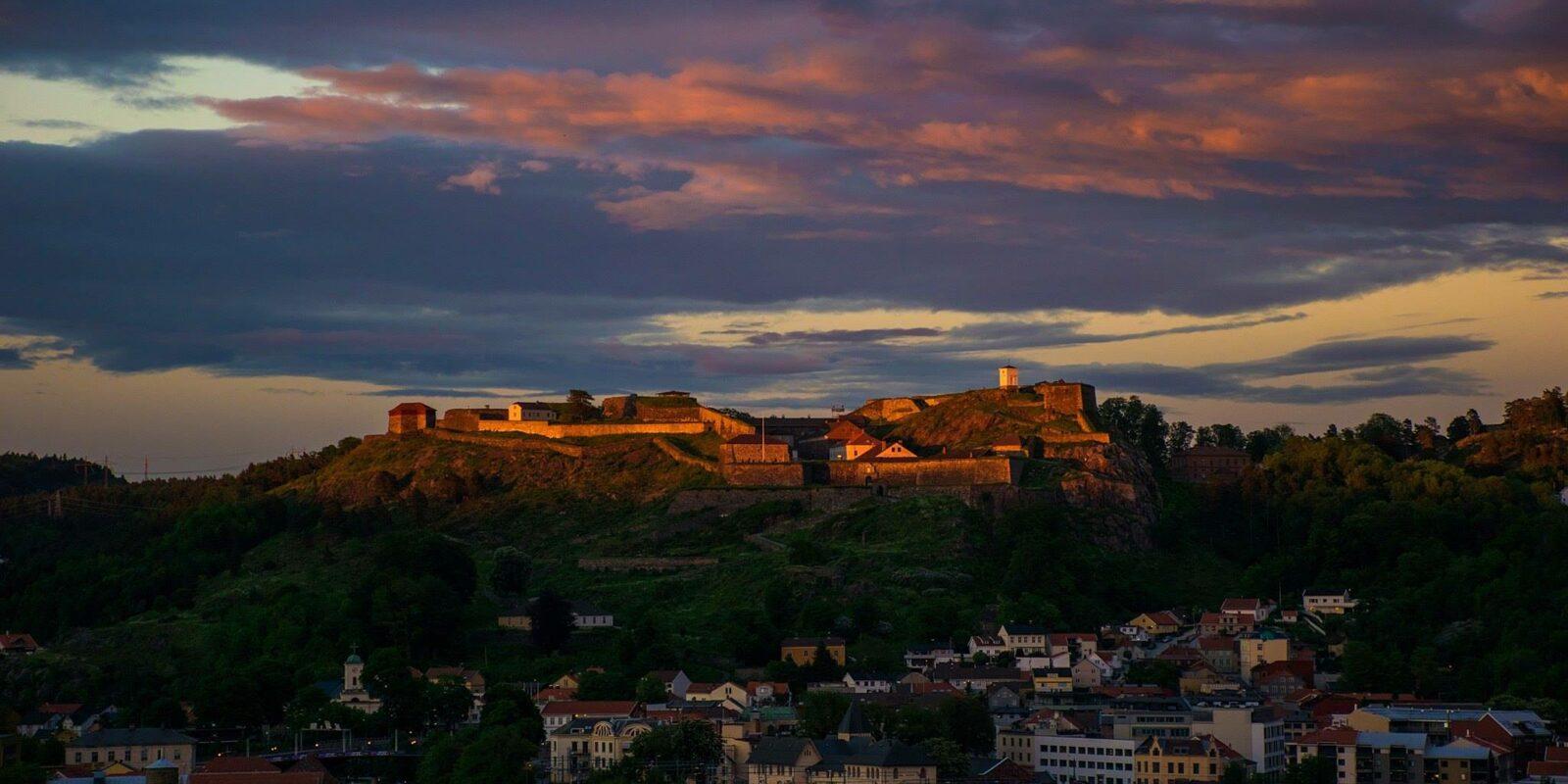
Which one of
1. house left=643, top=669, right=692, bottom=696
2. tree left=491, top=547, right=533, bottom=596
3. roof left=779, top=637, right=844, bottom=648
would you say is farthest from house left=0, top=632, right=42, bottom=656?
roof left=779, top=637, right=844, bottom=648

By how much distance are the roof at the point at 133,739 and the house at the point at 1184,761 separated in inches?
1290

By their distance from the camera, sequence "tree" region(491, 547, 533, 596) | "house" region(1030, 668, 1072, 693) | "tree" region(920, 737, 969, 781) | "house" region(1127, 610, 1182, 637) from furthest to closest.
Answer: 1. "tree" region(491, 547, 533, 596)
2. "house" region(1127, 610, 1182, 637)
3. "house" region(1030, 668, 1072, 693)
4. "tree" region(920, 737, 969, 781)

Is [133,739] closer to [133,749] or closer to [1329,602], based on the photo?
[133,749]

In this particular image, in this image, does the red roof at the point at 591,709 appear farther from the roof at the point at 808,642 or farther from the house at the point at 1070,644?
the house at the point at 1070,644

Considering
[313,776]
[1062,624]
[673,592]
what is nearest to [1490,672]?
[1062,624]

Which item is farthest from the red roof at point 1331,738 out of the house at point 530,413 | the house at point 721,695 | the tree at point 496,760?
the house at point 530,413

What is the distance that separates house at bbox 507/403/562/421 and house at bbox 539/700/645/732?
5906 cm

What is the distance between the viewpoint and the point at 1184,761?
74125 mm

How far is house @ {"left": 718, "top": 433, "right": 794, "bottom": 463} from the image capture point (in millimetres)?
122375

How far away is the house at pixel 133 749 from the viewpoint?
79250mm

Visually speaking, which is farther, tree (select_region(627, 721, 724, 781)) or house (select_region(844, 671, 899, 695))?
house (select_region(844, 671, 899, 695))

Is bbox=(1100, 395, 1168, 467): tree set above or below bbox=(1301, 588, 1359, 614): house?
above

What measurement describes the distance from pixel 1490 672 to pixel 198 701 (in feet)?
158

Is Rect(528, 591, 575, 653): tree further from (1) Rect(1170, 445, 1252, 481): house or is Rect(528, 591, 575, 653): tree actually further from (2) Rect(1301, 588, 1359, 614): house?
(1) Rect(1170, 445, 1252, 481): house
